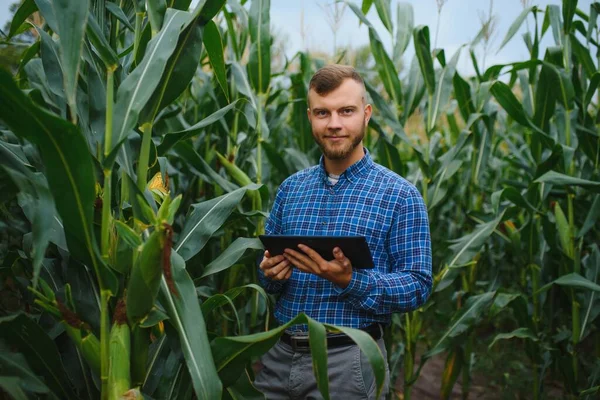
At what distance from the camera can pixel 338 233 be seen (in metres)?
1.84

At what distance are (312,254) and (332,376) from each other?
0.48 meters

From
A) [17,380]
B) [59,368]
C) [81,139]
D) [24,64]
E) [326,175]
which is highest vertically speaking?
[24,64]

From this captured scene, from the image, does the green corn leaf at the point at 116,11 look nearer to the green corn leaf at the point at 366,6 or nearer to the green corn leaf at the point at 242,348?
the green corn leaf at the point at 242,348

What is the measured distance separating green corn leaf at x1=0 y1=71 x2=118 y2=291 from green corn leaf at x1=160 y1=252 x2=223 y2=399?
0.47ft

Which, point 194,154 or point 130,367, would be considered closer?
point 130,367

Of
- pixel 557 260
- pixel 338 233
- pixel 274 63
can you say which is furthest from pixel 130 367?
pixel 274 63

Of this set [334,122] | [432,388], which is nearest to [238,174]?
[334,122]

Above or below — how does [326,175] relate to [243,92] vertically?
below

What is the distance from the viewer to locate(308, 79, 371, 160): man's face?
181 cm

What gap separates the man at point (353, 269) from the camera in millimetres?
1722

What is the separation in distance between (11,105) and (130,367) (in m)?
0.72

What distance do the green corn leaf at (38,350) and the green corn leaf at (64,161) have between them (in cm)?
29

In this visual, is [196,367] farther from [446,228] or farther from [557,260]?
[446,228]

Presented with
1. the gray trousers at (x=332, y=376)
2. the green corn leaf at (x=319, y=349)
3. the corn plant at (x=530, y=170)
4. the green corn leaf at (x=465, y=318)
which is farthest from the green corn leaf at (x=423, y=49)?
the green corn leaf at (x=319, y=349)
